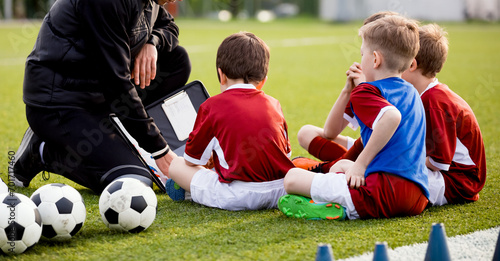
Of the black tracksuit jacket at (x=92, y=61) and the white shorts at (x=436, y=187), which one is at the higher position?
the black tracksuit jacket at (x=92, y=61)

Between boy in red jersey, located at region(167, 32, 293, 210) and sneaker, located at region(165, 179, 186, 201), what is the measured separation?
0.08 meters

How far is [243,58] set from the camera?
353cm

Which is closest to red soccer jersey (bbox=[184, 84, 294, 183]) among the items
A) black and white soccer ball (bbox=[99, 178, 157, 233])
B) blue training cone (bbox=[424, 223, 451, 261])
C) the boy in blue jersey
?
the boy in blue jersey

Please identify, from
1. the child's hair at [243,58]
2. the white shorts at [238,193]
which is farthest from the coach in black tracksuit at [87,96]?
the child's hair at [243,58]

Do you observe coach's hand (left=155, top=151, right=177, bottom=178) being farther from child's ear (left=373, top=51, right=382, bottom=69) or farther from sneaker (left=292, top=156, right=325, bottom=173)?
child's ear (left=373, top=51, right=382, bottom=69)

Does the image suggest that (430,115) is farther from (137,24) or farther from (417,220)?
(137,24)

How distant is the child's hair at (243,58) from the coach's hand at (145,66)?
2.56ft

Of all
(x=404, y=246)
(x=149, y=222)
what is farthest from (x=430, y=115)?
(x=149, y=222)

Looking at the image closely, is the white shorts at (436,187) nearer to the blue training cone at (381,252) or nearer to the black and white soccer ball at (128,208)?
the blue training cone at (381,252)

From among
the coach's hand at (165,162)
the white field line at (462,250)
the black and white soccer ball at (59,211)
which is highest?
the white field line at (462,250)

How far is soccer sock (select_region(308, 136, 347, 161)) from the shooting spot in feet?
13.7

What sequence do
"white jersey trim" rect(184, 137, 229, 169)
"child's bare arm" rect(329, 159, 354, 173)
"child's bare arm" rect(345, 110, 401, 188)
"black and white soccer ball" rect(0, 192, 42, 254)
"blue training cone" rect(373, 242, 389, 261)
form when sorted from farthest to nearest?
"child's bare arm" rect(329, 159, 354, 173)
"white jersey trim" rect(184, 137, 229, 169)
"child's bare arm" rect(345, 110, 401, 188)
"black and white soccer ball" rect(0, 192, 42, 254)
"blue training cone" rect(373, 242, 389, 261)

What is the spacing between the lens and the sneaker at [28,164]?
4070mm

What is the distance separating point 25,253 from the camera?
2.71 meters
